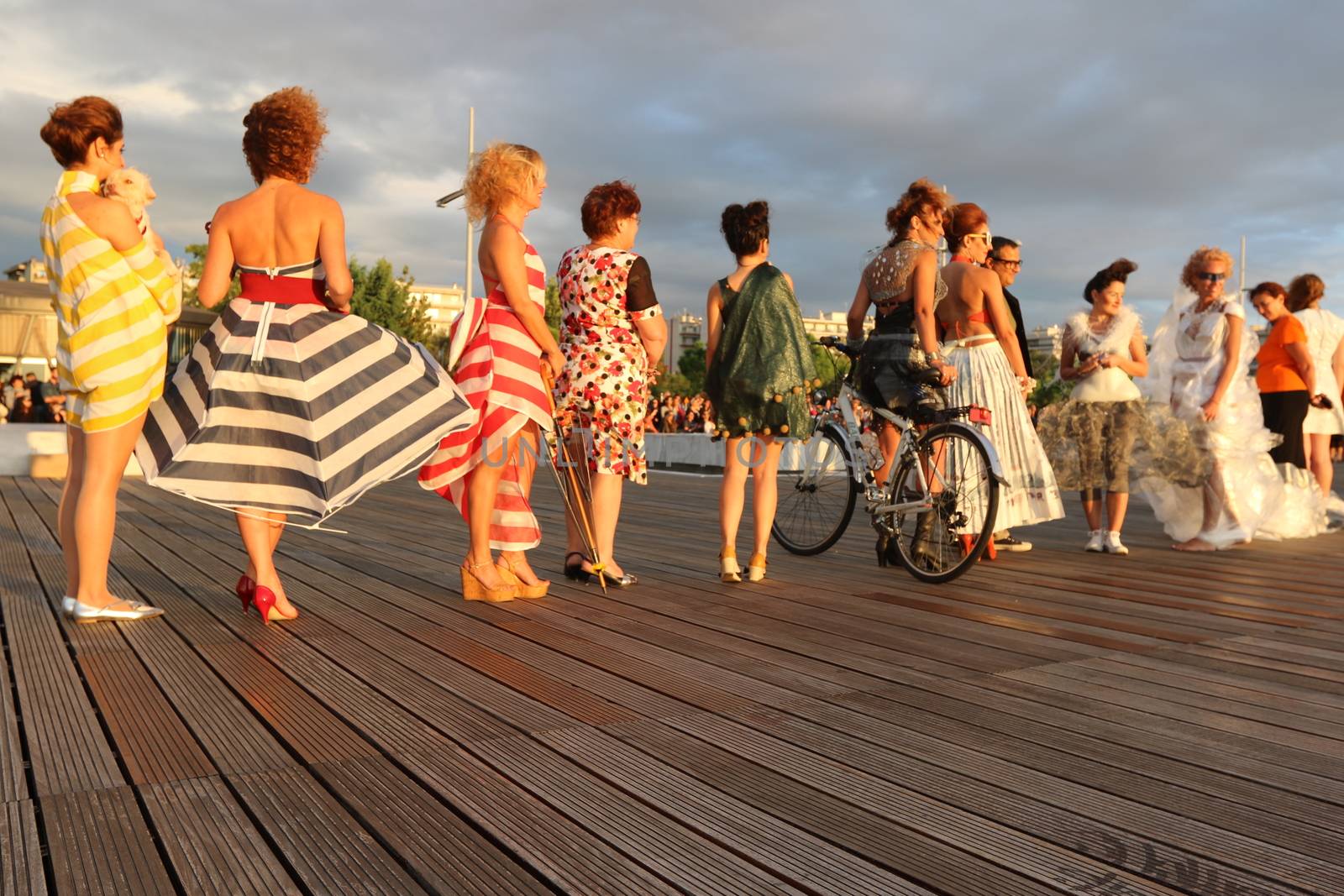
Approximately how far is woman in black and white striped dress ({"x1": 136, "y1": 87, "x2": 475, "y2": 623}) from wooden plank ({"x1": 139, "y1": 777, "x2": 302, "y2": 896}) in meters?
1.89

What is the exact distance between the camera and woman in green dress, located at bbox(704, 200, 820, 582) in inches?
209

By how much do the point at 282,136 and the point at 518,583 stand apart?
201 centimetres

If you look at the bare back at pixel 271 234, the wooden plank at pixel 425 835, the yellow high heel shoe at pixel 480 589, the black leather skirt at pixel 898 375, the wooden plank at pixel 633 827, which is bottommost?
the wooden plank at pixel 425 835

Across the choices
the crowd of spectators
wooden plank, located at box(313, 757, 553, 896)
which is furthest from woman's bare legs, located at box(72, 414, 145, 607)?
the crowd of spectators

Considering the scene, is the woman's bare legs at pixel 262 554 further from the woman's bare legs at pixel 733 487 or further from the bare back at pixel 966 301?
the bare back at pixel 966 301

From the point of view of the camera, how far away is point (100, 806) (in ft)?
6.97

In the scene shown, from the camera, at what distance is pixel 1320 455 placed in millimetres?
8805

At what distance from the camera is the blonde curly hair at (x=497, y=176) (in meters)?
4.69

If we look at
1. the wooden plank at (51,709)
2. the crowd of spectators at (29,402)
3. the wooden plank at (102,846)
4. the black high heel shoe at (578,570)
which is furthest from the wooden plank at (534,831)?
the crowd of spectators at (29,402)

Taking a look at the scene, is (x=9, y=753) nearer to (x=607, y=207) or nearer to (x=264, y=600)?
(x=264, y=600)

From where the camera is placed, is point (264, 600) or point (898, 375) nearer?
point (264, 600)

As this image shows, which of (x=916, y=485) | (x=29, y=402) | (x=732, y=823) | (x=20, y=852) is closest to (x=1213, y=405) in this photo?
(x=916, y=485)

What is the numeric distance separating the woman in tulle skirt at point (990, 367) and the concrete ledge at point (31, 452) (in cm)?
1163

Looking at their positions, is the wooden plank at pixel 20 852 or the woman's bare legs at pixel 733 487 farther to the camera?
the woman's bare legs at pixel 733 487
